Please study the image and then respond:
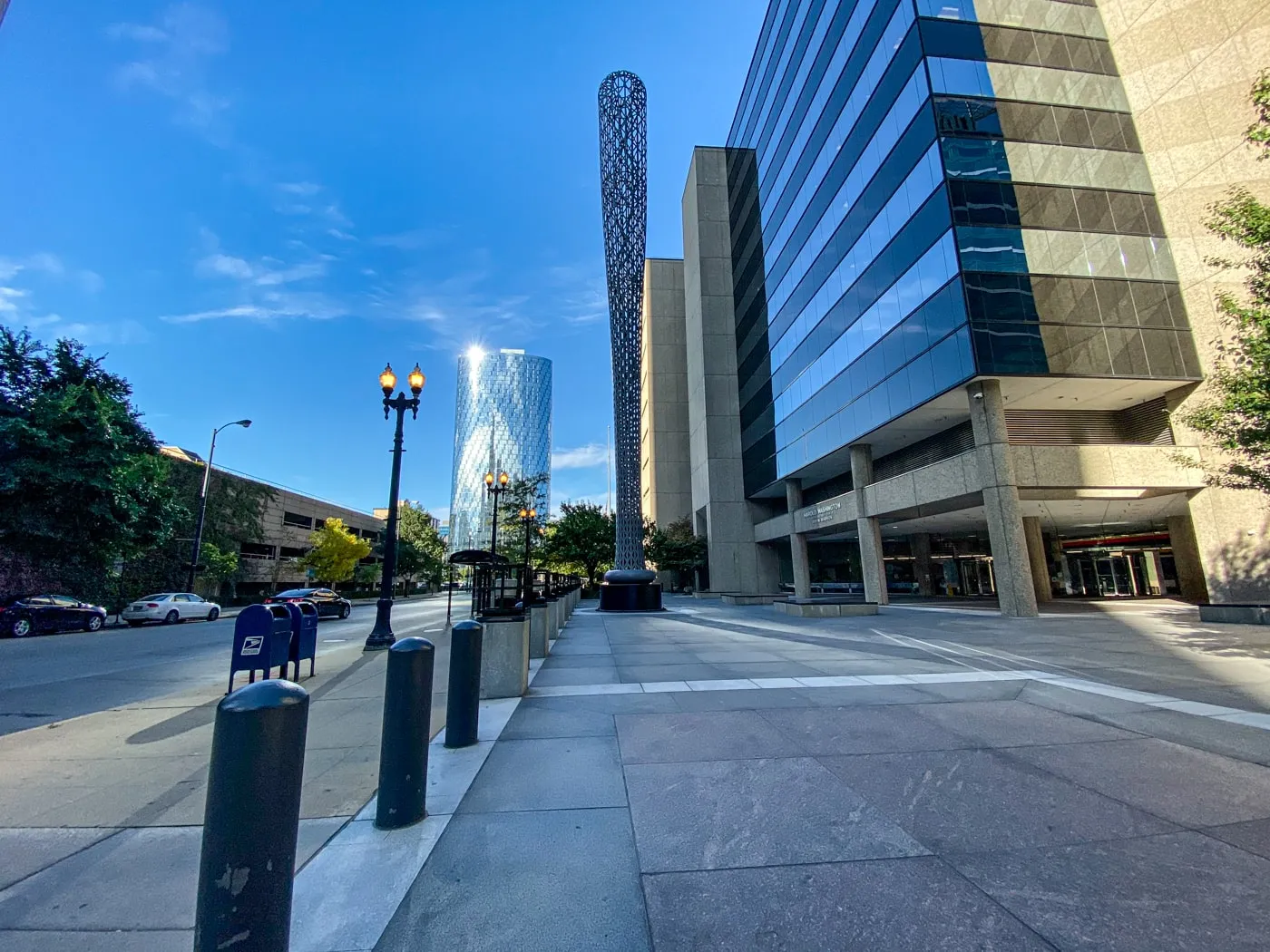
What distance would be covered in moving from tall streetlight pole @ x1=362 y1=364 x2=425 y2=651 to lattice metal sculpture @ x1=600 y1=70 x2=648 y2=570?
14175 millimetres

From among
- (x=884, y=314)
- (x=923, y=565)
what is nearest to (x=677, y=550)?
(x=923, y=565)

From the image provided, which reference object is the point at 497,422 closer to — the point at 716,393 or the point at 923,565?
the point at 716,393

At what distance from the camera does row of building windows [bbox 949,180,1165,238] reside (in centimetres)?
1958

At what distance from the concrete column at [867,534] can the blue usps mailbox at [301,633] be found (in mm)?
23224

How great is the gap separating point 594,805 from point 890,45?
98.2 feet

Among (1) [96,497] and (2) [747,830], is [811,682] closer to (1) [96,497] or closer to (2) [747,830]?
(2) [747,830]

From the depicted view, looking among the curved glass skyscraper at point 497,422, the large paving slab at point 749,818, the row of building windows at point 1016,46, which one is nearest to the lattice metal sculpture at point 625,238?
the row of building windows at point 1016,46

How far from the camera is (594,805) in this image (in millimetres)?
3752

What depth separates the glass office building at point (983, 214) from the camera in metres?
19.1

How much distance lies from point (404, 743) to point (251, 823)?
1.72m

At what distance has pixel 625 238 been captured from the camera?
1063 inches

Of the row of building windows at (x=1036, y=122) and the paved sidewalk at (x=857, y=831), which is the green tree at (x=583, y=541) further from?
the paved sidewalk at (x=857, y=831)

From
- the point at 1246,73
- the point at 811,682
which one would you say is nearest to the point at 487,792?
the point at 811,682

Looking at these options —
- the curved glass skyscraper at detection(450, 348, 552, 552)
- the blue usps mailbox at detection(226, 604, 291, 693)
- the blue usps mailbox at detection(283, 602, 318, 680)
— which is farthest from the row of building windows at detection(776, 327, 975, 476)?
the curved glass skyscraper at detection(450, 348, 552, 552)
